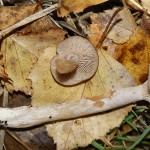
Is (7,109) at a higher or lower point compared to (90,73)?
lower

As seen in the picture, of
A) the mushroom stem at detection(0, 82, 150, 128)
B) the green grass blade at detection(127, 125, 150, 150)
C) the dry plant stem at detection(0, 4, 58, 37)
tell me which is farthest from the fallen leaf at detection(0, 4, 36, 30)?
the green grass blade at detection(127, 125, 150, 150)

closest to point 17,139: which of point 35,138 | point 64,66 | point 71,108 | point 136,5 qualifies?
point 35,138

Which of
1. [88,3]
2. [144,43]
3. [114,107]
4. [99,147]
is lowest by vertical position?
[99,147]

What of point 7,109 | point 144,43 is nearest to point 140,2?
point 144,43

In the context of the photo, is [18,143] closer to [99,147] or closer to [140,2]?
[99,147]

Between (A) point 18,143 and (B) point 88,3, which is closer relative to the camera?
(B) point 88,3

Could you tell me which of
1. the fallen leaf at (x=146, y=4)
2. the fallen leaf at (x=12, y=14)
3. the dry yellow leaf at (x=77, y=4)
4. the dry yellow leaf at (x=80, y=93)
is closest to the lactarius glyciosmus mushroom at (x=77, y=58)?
the dry yellow leaf at (x=80, y=93)

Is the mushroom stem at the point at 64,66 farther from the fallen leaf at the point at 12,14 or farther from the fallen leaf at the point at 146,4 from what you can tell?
the fallen leaf at the point at 146,4
